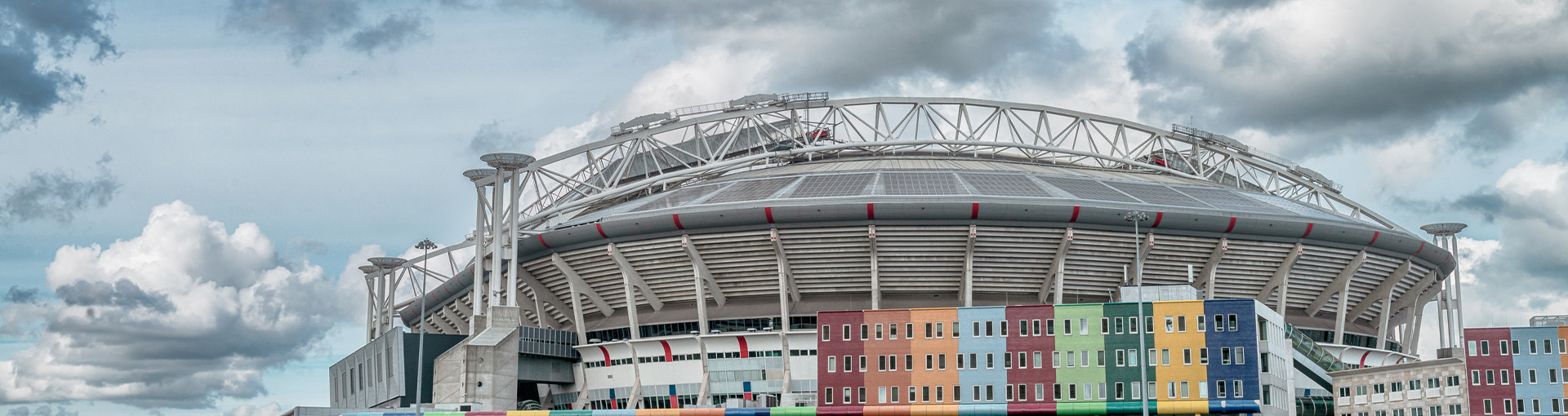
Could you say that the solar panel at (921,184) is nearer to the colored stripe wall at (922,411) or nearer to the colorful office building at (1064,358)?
the colorful office building at (1064,358)

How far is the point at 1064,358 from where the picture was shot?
80.9 meters

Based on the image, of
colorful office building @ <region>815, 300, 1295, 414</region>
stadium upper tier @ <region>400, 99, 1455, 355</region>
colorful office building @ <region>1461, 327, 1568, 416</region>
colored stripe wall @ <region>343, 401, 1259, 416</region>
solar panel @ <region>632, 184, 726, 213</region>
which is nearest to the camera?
colored stripe wall @ <region>343, 401, 1259, 416</region>

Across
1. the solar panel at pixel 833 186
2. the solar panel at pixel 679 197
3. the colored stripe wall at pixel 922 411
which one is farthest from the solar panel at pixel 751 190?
the colored stripe wall at pixel 922 411

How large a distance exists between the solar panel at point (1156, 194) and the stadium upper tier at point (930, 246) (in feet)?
1.49

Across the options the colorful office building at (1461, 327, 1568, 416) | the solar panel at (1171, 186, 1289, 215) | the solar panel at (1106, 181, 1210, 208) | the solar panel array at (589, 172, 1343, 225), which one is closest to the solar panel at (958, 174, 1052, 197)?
the solar panel array at (589, 172, 1343, 225)

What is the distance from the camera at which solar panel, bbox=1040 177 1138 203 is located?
96750 millimetres

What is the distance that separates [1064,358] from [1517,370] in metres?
24.5

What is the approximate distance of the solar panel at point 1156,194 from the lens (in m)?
97.0

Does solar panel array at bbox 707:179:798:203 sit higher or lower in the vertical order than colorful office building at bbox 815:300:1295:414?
higher

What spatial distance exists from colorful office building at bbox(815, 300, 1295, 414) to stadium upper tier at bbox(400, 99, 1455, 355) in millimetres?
8971

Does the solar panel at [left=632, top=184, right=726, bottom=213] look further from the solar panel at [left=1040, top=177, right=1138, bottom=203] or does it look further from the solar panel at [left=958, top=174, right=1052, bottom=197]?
the solar panel at [left=1040, top=177, right=1138, bottom=203]

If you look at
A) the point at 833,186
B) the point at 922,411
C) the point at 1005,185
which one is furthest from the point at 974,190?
the point at 922,411

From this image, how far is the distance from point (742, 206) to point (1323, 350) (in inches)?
1447

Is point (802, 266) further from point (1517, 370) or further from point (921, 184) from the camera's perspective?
point (1517, 370)
